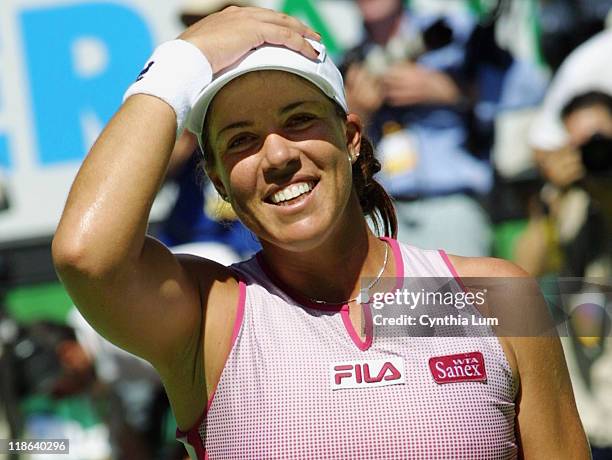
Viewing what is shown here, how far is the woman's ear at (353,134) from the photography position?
2.38 meters

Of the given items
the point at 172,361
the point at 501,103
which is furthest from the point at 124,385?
the point at 172,361

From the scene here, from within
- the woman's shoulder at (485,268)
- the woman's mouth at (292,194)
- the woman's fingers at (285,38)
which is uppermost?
the woman's fingers at (285,38)

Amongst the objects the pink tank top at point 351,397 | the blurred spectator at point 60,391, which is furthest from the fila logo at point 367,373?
the blurred spectator at point 60,391

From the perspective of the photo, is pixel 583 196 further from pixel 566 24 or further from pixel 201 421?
pixel 201 421

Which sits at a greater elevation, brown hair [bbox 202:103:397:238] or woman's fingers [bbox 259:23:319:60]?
woman's fingers [bbox 259:23:319:60]

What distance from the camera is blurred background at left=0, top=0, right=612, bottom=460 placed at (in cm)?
525

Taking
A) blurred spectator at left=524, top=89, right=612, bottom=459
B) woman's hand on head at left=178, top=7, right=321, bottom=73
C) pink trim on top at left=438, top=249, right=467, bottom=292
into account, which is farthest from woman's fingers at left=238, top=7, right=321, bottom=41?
blurred spectator at left=524, top=89, right=612, bottom=459

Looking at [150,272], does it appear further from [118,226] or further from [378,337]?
[378,337]

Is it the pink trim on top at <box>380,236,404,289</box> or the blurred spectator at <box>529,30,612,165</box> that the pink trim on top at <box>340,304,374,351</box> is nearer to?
the pink trim on top at <box>380,236,404,289</box>

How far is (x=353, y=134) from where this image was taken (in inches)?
94.6

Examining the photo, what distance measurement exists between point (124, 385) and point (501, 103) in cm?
228

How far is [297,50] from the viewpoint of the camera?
2.19 meters

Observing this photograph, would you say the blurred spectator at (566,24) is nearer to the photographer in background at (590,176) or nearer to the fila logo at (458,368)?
the photographer in background at (590,176)

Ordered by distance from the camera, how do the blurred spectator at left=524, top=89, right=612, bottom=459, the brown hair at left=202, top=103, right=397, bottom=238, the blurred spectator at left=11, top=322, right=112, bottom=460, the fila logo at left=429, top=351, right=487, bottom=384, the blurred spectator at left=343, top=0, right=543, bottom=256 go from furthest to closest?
the blurred spectator at left=11, top=322, right=112, bottom=460, the blurred spectator at left=343, top=0, right=543, bottom=256, the blurred spectator at left=524, top=89, right=612, bottom=459, the brown hair at left=202, top=103, right=397, bottom=238, the fila logo at left=429, top=351, right=487, bottom=384
